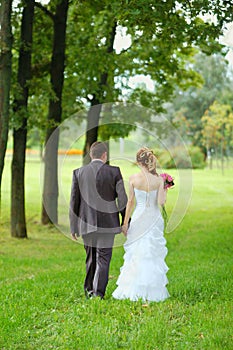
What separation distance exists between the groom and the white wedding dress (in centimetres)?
25

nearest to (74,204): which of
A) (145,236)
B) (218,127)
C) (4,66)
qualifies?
(145,236)

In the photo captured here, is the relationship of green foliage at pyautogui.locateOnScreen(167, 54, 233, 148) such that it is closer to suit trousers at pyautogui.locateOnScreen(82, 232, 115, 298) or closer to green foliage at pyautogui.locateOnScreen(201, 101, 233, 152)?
green foliage at pyautogui.locateOnScreen(201, 101, 233, 152)

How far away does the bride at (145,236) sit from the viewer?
857cm

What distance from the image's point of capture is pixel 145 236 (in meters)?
8.65

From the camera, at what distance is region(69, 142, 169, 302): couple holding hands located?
852cm

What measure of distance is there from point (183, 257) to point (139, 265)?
5.53 metres

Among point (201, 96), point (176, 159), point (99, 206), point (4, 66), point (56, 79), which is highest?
point (201, 96)

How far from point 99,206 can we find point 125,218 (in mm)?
407

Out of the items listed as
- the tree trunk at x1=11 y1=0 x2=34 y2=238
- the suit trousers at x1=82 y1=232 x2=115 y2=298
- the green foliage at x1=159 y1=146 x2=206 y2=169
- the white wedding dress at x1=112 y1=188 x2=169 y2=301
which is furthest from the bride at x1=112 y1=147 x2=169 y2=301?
the tree trunk at x1=11 y1=0 x2=34 y2=238

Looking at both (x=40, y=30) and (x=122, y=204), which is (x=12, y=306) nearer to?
(x=122, y=204)

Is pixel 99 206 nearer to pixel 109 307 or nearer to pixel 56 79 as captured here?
pixel 109 307

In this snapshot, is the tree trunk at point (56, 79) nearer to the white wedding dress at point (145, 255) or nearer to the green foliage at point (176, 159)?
the green foliage at point (176, 159)

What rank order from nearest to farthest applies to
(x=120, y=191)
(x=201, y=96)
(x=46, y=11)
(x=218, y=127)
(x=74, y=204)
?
1. (x=120, y=191)
2. (x=74, y=204)
3. (x=46, y=11)
4. (x=218, y=127)
5. (x=201, y=96)

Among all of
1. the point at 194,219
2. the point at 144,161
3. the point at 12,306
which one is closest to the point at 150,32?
the point at 144,161
